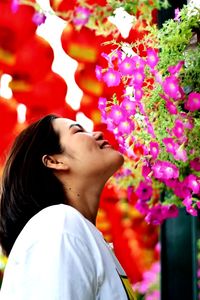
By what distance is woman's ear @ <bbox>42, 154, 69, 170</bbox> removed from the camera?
160 cm

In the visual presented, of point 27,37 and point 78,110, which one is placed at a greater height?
point 27,37

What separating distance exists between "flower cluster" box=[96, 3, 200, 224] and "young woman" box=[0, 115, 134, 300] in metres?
0.09

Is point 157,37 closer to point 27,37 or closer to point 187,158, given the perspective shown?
point 187,158

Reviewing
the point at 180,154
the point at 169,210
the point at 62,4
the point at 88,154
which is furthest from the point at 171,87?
the point at 62,4

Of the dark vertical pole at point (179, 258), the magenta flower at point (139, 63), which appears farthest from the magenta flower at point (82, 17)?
the dark vertical pole at point (179, 258)

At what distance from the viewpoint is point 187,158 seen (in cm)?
149

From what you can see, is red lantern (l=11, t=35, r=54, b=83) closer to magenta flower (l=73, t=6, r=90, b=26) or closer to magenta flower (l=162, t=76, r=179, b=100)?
magenta flower (l=73, t=6, r=90, b=26)

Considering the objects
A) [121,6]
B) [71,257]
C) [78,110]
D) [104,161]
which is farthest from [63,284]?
[78,110]

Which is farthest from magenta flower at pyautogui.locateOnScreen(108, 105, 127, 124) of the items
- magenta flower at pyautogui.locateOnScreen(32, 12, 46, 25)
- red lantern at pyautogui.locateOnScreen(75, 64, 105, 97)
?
red lantern at pyautogui.locateOnScreen(75, 64, 105, 97)

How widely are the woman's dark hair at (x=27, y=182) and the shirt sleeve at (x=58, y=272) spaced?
287 millimetres

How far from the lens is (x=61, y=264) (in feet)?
4.13

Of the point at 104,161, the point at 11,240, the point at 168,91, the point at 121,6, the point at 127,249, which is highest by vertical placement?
the point at 121,6

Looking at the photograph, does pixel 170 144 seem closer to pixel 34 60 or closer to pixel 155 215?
pixel 155 215

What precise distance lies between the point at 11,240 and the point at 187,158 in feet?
1.52
